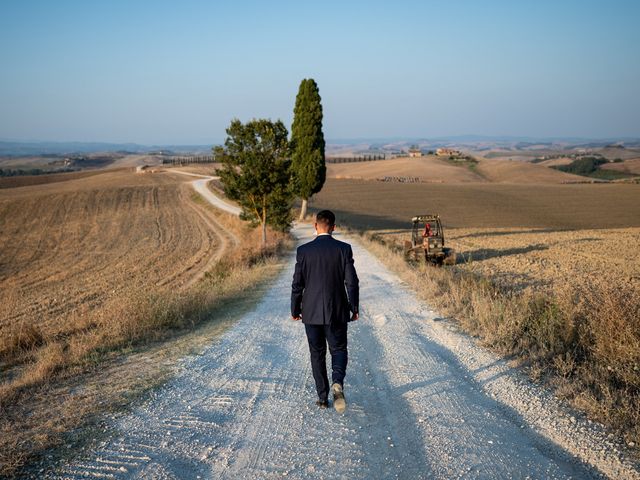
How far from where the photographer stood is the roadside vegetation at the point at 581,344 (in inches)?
222

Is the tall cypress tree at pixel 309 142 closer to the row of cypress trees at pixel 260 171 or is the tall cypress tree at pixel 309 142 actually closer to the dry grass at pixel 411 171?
the row of cypress trees at pixel 260 171

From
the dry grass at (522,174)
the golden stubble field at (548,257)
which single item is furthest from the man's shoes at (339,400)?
the dry grass at (522,174)

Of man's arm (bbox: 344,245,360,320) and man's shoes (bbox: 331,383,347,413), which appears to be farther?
man's arm (bbox: 344,245,360,320)

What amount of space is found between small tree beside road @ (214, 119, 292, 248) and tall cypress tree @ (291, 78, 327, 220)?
9.12 metres

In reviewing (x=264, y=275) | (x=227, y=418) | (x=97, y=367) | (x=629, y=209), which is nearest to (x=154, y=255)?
(x=264, y=275)

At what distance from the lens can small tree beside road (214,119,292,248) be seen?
24688 millimetres

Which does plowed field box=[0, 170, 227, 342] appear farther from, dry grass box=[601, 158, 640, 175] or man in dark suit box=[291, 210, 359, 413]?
dry grass box=[601, 158, 640, 175]

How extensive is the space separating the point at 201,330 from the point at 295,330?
5.63ft

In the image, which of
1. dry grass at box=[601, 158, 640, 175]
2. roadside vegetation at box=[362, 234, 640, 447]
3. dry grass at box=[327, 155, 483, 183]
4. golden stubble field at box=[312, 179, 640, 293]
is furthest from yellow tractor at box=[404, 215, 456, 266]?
dry grass at box=[601, 158, 640, 175]

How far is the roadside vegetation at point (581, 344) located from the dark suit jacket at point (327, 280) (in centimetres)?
282

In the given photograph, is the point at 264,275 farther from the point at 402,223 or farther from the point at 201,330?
the point at 402,223

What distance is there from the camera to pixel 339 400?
218 inches

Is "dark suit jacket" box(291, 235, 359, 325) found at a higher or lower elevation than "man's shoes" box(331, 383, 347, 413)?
higher

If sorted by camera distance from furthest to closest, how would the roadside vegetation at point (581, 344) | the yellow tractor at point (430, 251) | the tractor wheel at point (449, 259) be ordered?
the tractor wheel at point (449, 259) < the yellow tractor at point (430, 251) < the roadside vegetation at point (581, 344)
